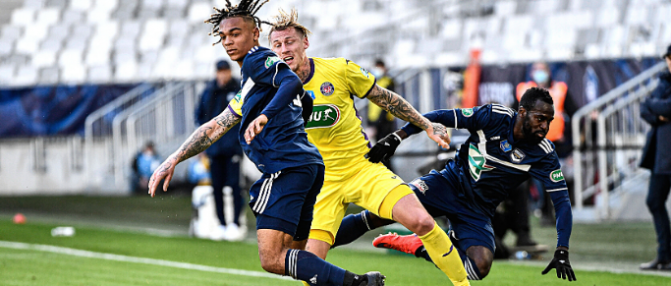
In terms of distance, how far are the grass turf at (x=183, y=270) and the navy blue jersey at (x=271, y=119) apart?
95.2 inches

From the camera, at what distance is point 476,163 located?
19.7ft

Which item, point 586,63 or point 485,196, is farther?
point 586,63

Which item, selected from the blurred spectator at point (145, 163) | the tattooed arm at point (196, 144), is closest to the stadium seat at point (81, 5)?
the blurred spectator at point (145, 163)

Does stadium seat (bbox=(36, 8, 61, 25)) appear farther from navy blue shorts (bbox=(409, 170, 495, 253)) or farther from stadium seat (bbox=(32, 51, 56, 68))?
navy blue shorts (bbox=(409, 170, 495, 253))

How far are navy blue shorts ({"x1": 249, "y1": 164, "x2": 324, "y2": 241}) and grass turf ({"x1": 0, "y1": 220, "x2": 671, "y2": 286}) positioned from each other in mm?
2328

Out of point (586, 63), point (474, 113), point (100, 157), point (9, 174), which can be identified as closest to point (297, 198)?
point (474, 113)

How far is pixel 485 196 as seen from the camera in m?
6.07

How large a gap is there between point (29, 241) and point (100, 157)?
886cm

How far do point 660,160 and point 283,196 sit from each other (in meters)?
4.61

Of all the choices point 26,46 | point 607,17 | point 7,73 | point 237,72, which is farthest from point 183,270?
point 26,46

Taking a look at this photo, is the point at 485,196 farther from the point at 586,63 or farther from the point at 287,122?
the point at 586,63

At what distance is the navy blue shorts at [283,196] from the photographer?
4.76m

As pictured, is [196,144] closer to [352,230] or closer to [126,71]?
[352,230]

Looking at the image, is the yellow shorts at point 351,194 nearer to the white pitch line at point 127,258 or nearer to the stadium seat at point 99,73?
the white pitch line at point 127,258
